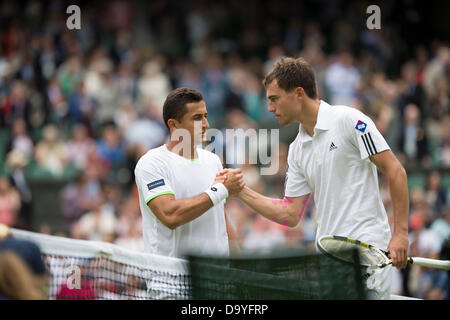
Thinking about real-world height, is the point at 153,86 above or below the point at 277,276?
above

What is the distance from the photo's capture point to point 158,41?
61.6 ft

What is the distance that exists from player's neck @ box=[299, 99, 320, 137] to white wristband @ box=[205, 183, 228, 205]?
85 centimetres

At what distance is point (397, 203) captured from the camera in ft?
16.4

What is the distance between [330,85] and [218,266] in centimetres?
1109

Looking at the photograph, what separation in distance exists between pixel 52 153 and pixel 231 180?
9700mm

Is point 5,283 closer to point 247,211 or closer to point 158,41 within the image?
point 247,211

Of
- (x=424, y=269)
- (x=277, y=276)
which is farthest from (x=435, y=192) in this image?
(x=277, y=276)

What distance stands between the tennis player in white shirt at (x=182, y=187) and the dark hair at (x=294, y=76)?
67 centimetres

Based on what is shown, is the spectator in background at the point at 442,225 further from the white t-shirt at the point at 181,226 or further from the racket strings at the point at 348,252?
the racket strings at the point at 348,252

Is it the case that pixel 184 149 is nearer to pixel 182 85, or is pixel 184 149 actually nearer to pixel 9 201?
pixel 9 201

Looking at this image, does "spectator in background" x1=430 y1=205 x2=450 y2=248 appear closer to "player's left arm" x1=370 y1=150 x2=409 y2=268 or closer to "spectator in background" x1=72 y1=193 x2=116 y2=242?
"spectator in background" x1=72 y1=193 x2=116 y2=242

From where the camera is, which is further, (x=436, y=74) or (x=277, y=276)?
(x=436, y=74)

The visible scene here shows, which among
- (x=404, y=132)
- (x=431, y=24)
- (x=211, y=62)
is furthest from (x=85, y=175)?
(x=431, y=24)

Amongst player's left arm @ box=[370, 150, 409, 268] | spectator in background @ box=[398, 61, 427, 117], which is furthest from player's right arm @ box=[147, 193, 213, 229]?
spectator in background @ box=[398, 61, 427, 117]
